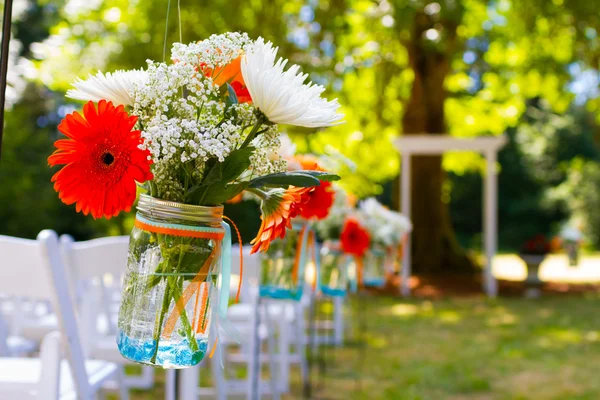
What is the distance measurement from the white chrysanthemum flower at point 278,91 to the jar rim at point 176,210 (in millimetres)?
193

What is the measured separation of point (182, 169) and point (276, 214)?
0.58 feet

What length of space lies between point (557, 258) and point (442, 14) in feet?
44.2

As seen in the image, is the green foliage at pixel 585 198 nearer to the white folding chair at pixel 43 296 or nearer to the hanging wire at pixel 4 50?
the white folding chair at pixel 43 296

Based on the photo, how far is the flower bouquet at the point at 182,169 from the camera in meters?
1.12

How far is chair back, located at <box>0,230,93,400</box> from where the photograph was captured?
1.73 metres

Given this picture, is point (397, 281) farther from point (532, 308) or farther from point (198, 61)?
point (198, 61)

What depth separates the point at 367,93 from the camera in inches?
547

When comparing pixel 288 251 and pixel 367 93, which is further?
pixel 367 93

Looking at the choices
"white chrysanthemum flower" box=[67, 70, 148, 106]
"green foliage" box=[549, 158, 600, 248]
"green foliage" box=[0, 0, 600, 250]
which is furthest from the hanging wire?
"green foliage" box=[549, 158, 600, 248]

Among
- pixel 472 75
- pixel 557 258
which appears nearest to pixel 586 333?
pixel 472 75

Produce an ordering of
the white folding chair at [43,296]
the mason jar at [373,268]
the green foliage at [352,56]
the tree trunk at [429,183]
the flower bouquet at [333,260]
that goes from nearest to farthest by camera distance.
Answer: the white folding chair at [43,296], the flower bouquet at [333,260], the mason jar at [373,268], the green foliage at [352,56], the tree trunk at [429,183]

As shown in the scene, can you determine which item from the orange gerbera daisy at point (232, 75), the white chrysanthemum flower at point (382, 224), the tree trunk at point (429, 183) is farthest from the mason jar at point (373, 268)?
the tree trunk at point (429, 183)

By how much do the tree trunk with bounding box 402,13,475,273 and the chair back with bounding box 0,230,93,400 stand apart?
10.4 meters

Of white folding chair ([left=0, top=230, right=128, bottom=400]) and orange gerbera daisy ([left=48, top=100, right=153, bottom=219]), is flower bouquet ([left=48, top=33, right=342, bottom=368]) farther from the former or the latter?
white folding chair ([left=0, top=230, right=128, bottom=400])
